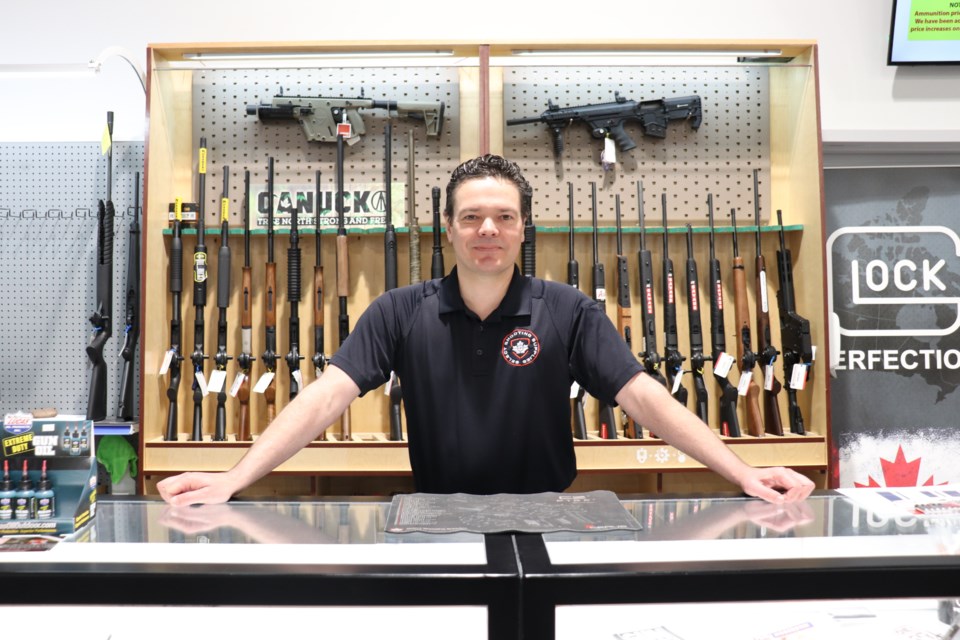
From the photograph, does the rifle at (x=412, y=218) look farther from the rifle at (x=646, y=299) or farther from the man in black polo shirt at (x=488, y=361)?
the man in black polo shirt at (x=488, y=361)

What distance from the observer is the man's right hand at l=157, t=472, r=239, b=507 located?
135cm

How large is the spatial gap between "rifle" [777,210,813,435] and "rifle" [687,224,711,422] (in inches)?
12.3

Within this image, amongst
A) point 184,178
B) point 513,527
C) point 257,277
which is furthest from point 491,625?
point 184,178

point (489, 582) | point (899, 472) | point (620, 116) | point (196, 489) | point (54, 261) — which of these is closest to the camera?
point (489, 582)

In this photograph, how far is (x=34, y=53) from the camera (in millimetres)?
3420

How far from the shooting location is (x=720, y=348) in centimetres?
315

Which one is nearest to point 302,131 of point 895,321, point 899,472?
point 895,321

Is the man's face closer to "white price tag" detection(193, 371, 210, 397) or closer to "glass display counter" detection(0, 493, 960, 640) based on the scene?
"glass display counter" detection(0, 493, 960, 640)

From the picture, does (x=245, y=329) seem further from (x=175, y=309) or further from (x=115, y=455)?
(x=115, y=455)

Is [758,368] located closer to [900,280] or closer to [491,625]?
[900,280]

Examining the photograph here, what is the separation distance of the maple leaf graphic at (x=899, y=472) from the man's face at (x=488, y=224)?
100 inches

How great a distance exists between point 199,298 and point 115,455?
2.33 ft

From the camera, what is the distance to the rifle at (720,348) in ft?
10.0

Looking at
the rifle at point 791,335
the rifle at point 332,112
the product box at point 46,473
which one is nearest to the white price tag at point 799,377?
the rifle at point 791,335
